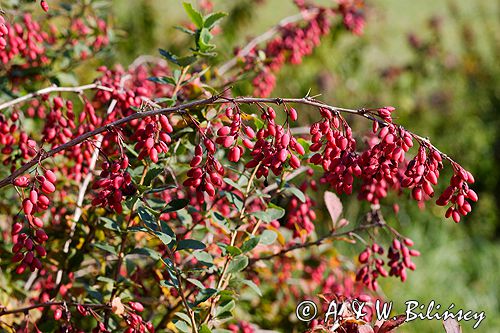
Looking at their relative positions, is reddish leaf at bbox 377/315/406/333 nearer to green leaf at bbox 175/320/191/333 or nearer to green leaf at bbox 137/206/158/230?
green leaf at bbox 175/320/191/333

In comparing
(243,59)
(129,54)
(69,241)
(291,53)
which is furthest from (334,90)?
(69,241)

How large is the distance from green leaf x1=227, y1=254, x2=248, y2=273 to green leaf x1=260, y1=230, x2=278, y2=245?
122mm

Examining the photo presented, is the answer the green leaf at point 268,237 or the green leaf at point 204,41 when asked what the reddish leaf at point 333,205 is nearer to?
the green leaf at point 268,237

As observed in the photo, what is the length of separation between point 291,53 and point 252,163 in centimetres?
142

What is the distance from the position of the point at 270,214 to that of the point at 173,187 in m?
0.37

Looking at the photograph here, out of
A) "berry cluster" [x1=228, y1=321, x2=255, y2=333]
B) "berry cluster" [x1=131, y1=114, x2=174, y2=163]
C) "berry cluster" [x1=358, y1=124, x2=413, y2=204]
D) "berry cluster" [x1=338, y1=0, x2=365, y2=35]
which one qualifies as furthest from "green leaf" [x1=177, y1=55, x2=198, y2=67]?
"berry cluster" [x1=338, y1=0, x2=365, y2=35]

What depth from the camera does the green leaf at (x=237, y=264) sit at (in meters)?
1.67

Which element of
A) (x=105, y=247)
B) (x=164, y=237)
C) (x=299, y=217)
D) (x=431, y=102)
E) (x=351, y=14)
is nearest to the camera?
(x=164, y=237)

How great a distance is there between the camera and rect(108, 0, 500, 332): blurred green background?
13.8 feet

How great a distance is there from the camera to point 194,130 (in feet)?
6.04

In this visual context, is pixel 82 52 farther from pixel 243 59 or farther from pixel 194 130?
pixel 194 130

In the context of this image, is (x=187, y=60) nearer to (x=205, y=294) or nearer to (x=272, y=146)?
(x=272, y=146)

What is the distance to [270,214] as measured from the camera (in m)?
1.82

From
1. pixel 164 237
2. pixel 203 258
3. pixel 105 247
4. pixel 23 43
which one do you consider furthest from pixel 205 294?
pixel 23 43
